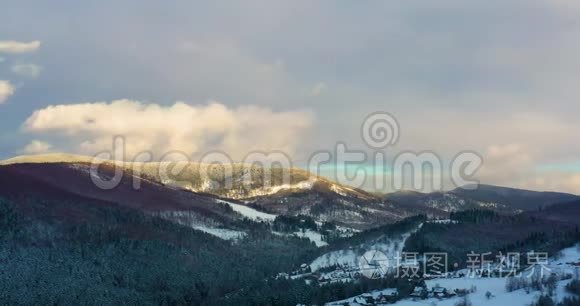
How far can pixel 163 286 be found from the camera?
10788cm

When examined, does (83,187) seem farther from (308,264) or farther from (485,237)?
(485,237)

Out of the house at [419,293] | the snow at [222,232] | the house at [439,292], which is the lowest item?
the snow at [222,232]

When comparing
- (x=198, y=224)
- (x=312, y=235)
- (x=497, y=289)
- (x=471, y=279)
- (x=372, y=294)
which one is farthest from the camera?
(x=312, y=235)

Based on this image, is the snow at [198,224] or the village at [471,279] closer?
the village at [471,279]

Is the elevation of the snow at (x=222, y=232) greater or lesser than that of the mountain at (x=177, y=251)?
lesser

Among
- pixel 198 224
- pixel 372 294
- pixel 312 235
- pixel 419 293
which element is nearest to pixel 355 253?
pixel 372 294

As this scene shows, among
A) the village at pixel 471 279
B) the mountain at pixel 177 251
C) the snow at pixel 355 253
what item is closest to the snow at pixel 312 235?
the mountain at pixel 177 251

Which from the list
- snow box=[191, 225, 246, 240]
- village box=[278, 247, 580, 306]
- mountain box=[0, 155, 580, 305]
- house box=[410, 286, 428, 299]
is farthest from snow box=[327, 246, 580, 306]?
snow box=[191, 225, 246, 240]

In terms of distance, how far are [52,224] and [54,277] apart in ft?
83.5

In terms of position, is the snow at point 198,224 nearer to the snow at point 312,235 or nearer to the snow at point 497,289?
the snow at point 312,235

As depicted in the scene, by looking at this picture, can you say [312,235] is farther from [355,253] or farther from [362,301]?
[362,301]

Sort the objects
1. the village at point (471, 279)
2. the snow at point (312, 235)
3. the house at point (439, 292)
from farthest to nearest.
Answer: the snow at point (312, 235) < the village at point (471, 279) < the house at point (439, 292)

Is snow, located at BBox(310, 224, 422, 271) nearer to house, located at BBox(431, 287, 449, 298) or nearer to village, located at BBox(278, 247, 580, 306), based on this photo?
village, located at BBox(278, 247, 580, 306)

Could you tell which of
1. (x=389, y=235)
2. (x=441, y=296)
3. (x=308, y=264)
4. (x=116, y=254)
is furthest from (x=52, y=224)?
(x=441, y=296)
